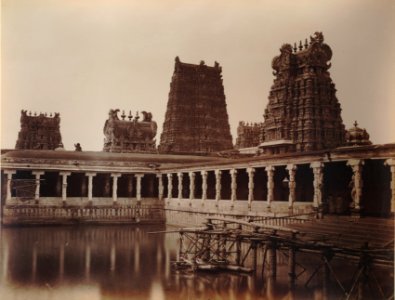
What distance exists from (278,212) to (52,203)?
19184mm

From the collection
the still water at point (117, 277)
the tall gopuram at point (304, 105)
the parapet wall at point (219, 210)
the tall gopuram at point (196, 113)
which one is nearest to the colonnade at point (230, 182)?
the parapet wall at point (219, 210)

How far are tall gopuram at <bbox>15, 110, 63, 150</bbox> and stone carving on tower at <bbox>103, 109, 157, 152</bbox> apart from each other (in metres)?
8.42

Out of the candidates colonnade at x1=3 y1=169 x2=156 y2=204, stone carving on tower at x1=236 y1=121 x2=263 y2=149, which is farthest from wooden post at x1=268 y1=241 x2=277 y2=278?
stone carving on tower at x1=236 y1=121 x2=263 y2=149

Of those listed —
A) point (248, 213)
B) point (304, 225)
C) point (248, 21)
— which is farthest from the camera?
point (248, 213)

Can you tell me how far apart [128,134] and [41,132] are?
43.9ft

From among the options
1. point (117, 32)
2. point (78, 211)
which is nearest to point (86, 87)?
point (117, 32)

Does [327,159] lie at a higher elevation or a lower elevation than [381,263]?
higher

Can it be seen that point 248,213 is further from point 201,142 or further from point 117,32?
point 201,142

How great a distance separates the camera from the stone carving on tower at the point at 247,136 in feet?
221

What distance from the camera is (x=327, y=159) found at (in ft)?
70.0

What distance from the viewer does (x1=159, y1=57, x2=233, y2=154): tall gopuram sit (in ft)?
184

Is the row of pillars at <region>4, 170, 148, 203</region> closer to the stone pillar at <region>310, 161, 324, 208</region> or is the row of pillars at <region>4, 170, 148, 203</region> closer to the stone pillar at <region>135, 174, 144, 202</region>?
the stone pillar at <region>135, 174, 144, 202</region>

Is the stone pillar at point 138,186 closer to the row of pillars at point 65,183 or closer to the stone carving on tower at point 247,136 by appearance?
the row of pillars at point 65,183

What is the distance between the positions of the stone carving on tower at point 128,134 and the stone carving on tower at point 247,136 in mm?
12866
